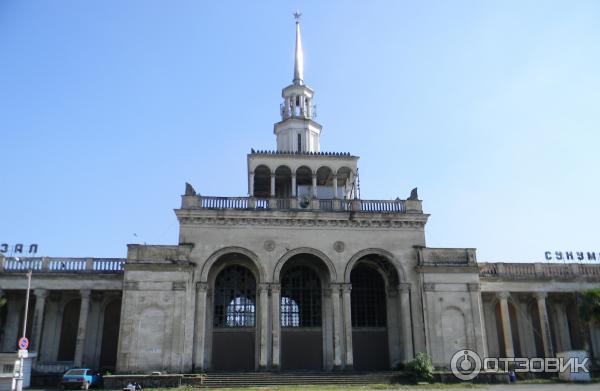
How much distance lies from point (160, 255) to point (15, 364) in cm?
932

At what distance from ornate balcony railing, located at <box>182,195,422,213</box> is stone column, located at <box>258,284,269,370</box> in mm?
5239

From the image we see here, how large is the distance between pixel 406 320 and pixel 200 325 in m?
12.5

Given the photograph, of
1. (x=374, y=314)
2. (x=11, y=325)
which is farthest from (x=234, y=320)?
(x=11, y=325)

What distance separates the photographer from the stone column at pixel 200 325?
31.8m

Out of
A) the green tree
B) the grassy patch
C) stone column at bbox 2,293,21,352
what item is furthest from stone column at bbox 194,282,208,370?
the green tree

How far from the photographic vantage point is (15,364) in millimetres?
27344

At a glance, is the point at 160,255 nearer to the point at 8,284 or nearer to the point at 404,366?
the point at 8,284

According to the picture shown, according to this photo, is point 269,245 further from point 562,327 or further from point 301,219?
point 562,327

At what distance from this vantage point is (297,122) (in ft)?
133

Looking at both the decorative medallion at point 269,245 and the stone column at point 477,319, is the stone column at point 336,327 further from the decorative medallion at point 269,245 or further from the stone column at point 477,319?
the stone column at point 477,319

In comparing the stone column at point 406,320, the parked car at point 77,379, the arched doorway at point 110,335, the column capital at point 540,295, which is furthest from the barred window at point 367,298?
the parked car at point 77,379

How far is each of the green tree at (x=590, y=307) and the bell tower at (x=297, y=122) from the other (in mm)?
20684

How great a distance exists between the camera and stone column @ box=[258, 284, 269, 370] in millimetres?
32000

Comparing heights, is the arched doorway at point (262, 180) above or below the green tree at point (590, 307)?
above
